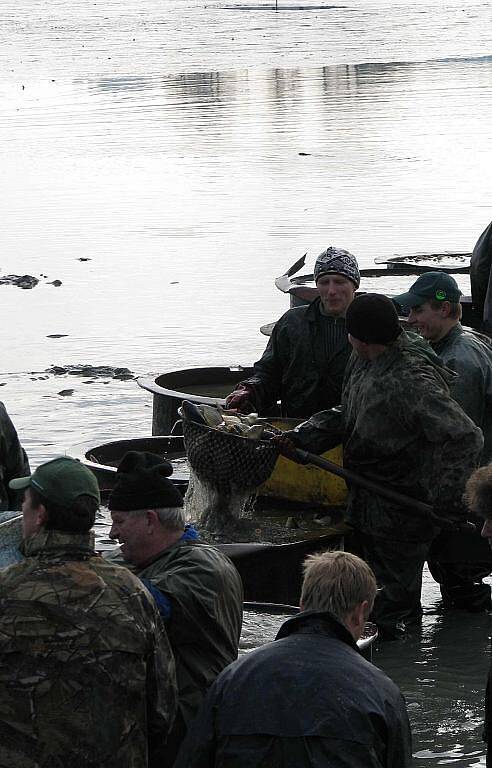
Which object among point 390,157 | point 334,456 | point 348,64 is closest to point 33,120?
point 390,157

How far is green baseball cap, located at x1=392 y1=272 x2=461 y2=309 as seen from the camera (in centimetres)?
787

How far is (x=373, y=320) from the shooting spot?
7.25m

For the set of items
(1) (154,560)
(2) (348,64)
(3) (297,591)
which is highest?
(2) (348,64)

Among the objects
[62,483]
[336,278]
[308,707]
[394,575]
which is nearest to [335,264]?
[336,278]

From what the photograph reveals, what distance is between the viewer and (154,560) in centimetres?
→ 497

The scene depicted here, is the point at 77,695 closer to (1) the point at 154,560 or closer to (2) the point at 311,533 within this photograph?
(1) the point at 154,560

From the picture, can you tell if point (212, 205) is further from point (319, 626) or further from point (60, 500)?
point (319, 626)

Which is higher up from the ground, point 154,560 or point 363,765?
point 154,560

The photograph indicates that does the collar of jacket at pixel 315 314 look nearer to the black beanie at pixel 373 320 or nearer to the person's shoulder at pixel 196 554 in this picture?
the black beanie at pixel 373 320

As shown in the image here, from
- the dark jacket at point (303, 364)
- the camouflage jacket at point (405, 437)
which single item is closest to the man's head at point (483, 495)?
the camouflage jacket at point (405, 437)

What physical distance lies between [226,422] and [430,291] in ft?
3.90

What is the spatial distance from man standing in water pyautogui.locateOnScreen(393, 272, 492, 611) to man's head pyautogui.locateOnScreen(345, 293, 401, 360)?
0.56 meters

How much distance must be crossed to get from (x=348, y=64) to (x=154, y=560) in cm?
4067

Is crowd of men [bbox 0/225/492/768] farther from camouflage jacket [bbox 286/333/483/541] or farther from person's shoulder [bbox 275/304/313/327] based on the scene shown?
person's shoulder [bbox 275/304/313/327]
